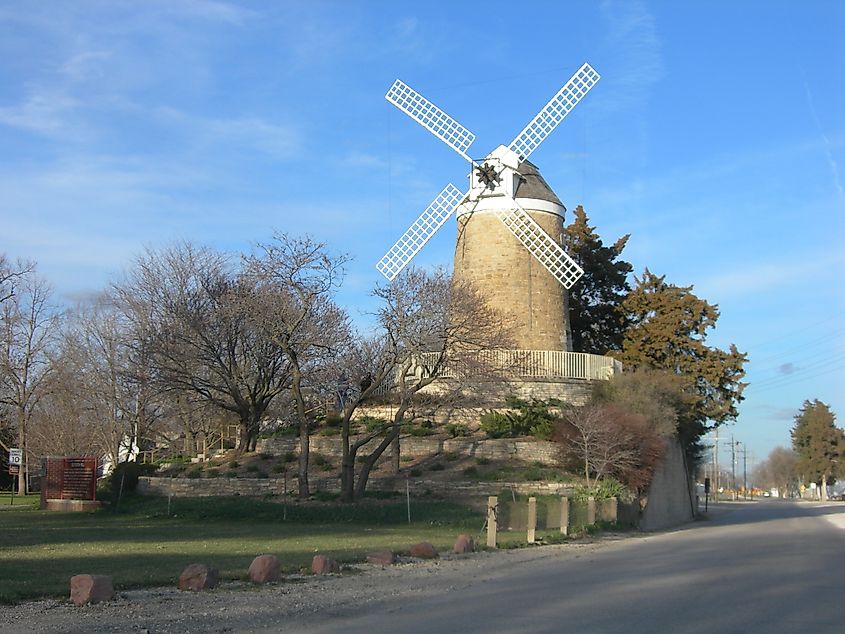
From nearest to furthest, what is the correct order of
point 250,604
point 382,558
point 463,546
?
point 250,604 → point 382,558 → point 463,546

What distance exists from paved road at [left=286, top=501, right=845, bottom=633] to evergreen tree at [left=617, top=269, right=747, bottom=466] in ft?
79.6

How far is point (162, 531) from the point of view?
23.7 meters

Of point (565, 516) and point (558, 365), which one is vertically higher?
point (558, 365)

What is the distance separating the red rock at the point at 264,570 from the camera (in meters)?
13.4

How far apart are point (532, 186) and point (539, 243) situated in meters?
3.01

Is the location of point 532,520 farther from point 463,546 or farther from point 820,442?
point 820,442

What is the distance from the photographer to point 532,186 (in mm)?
41781

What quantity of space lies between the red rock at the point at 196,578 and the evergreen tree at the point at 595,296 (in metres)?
37.8

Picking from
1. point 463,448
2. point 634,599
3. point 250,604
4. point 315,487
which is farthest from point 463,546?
point 463,448

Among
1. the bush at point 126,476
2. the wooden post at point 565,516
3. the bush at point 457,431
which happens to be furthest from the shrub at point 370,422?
the wooden post at point 565,516

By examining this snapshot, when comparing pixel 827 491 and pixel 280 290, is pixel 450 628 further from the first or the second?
pixel 827 491

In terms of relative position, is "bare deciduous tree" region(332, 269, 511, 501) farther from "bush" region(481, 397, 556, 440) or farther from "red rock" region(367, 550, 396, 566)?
"red rock" region(367, 550, 396, 566)

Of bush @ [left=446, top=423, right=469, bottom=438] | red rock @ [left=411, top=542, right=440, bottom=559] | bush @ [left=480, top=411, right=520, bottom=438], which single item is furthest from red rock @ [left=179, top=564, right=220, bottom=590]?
bush @ [left=446, top=423, right=469, bottom=438]

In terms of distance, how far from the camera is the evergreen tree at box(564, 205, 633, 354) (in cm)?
4888
